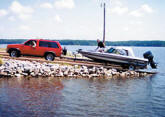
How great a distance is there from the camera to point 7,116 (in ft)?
34.4

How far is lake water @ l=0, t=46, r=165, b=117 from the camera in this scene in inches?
458

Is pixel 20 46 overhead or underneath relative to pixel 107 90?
overhead

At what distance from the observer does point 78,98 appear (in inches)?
555

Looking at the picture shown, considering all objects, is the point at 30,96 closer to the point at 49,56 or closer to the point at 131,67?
the point at 49,56

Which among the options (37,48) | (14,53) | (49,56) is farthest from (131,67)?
(14,53)

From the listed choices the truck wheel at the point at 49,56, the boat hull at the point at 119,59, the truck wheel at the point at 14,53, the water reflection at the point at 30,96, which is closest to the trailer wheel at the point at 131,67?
the boat hull at the point at 119,59

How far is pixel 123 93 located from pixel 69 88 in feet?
12.2

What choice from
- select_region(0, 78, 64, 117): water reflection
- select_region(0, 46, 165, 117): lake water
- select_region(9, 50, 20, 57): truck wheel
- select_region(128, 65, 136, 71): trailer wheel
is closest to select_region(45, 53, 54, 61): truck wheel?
select_region(9, 50, 20, 57): truck wheel

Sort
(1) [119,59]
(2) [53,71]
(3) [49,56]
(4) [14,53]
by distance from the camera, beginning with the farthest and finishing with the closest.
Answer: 1. (1) [119,59]
2. (3) [49,56]
3. (4) [14,53]
4. (2) [53,71]

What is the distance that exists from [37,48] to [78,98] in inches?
400

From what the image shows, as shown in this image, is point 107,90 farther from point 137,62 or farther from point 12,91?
point 137,62

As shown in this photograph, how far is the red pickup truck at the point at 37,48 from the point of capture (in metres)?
22.8

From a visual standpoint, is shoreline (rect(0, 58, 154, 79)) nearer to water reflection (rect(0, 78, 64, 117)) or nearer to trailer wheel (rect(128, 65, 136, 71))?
trailer wheel (rect(128, 65, 136, 71))

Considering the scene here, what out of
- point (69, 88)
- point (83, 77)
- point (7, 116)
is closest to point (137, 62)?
point (83, 77)
